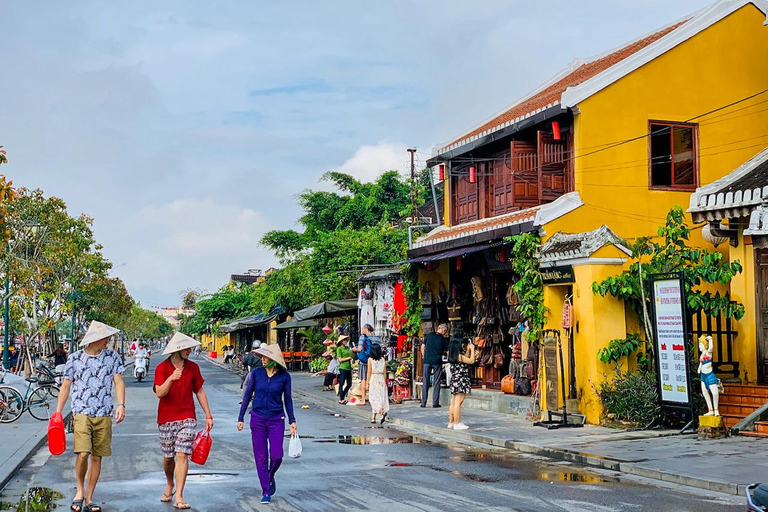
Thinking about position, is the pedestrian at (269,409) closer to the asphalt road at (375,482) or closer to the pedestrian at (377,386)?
the asphalt road at (375,482)

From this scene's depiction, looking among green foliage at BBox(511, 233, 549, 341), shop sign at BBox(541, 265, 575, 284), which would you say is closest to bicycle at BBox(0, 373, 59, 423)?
green foliage at BBox(511, 233, 549, 341)

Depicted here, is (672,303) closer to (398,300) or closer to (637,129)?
(637,129)

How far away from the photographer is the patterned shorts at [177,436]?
972 cm

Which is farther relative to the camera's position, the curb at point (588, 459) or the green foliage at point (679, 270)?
the green foliage at point (679, 270)

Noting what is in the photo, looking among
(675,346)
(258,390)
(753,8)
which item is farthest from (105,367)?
(753,8)

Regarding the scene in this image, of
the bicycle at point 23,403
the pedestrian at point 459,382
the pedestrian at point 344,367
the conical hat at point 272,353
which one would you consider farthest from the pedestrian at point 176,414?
the pedestrian at point 344,367

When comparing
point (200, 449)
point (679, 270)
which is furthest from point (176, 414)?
point (679, 270)

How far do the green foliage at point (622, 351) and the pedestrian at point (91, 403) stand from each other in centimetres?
990

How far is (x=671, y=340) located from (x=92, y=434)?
1013 cm

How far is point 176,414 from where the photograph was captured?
978 cm

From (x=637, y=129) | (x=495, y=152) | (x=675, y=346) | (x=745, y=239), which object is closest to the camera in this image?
(x=675, y=346)

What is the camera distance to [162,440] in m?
9.84

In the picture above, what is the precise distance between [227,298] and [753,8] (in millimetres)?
57520

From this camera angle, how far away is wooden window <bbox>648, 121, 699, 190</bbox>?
20.3m
